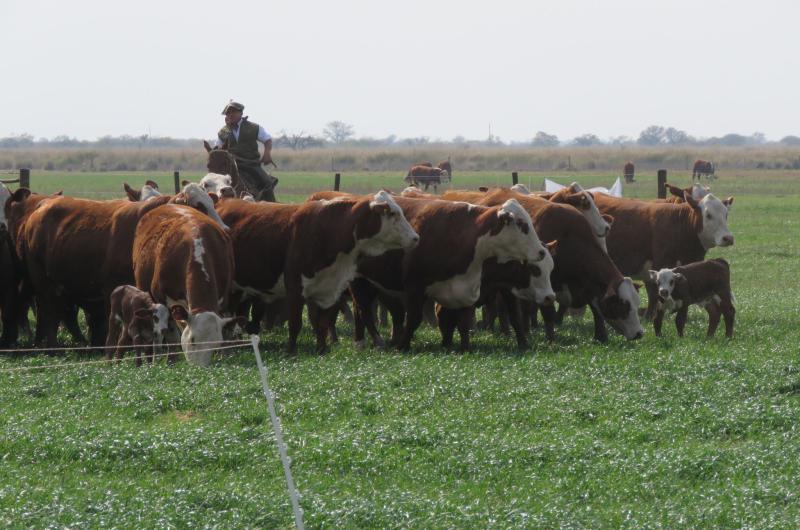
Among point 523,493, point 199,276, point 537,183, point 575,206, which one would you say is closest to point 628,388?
point 523,493

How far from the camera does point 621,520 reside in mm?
8062

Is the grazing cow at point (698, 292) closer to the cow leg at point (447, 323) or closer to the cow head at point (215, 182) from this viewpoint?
the cow leg at point (447, 323)

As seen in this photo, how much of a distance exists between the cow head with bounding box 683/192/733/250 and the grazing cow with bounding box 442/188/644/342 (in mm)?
3449

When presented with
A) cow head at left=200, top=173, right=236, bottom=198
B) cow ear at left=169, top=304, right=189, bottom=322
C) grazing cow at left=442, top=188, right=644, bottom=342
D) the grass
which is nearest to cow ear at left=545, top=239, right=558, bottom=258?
grazing cow at left=442, top=188, right=644, bottom=342

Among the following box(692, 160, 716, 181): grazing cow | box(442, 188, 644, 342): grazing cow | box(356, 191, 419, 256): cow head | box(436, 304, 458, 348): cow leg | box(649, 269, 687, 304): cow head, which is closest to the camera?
box(356, 191, 419, 256): cow head

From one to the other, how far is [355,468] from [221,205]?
27.4 feet

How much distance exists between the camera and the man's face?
820 inches

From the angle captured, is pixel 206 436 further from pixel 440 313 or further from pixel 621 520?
pixel 440 313

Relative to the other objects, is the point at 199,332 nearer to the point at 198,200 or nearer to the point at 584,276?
the point at 198,200

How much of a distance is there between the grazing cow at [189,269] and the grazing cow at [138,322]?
0.77 feet

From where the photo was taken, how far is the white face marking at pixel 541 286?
1553 centimetres

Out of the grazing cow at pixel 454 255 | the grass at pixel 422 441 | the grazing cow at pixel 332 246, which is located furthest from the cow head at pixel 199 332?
the grazing cow at pixel 454 255

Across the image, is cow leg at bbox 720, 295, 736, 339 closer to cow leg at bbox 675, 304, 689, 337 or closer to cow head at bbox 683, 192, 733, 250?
cow leg at bbox 675, 304, 689, 337

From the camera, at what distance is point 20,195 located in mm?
17969
